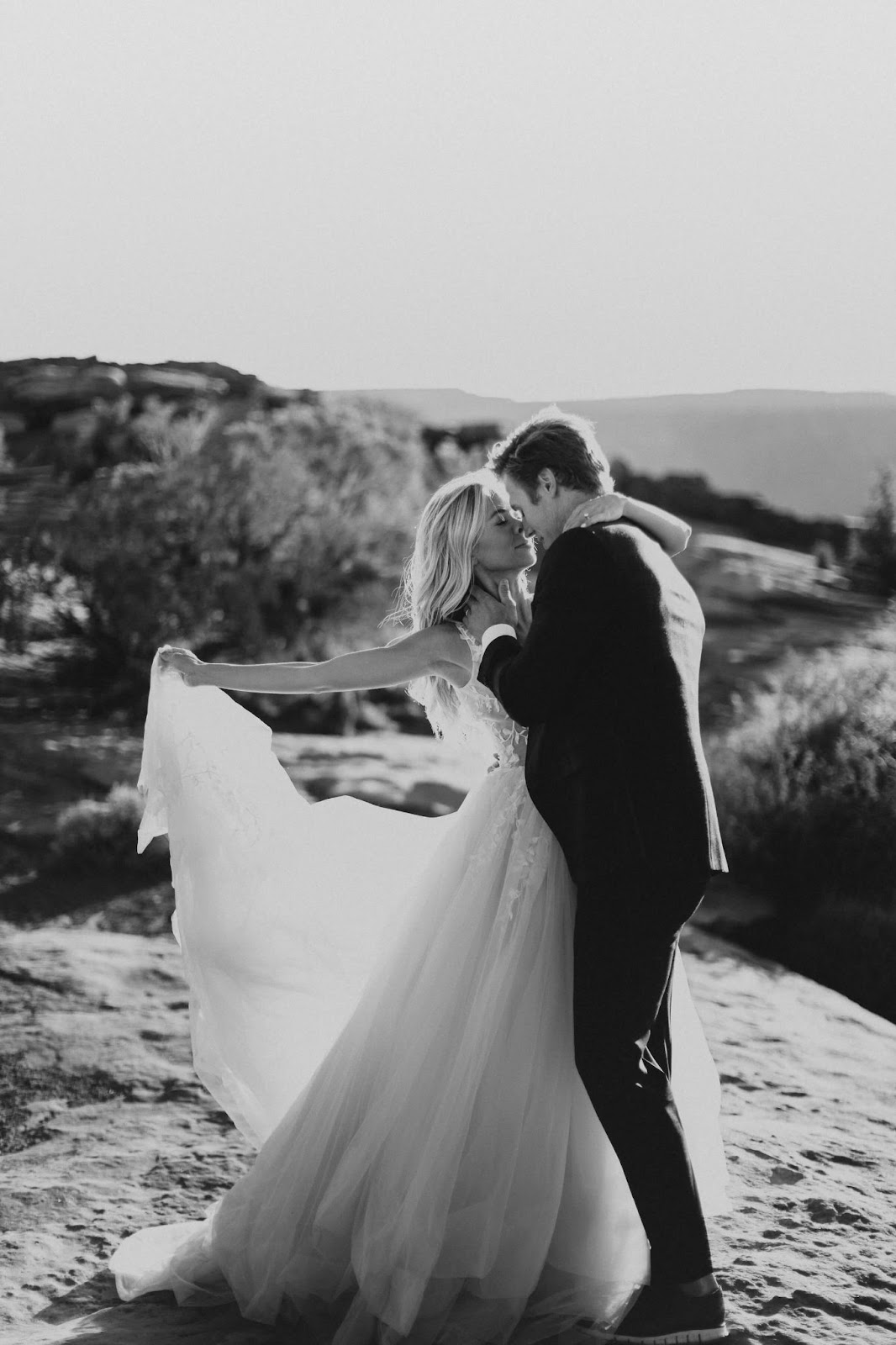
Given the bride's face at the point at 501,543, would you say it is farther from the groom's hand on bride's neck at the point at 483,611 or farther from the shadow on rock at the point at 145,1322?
the shadow on rock at the point at 145,1322

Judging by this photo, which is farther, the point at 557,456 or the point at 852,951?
the point at 852,951

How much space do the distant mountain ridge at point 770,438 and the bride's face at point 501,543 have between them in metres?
30.0

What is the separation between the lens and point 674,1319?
108 inches

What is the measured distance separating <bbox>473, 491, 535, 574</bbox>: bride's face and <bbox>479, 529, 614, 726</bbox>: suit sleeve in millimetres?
420

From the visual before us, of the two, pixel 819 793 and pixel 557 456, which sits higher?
pixel 557 456

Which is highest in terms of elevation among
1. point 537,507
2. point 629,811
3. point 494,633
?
point 537,507

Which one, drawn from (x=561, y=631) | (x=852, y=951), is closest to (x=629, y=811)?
(x=561, y=631)

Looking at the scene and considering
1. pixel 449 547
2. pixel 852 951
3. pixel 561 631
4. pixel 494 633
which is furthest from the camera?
pixel 852 951

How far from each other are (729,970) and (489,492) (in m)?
3.63

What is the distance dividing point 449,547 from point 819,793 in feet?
14.8

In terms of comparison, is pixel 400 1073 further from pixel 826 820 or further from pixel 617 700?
pixel 826 820

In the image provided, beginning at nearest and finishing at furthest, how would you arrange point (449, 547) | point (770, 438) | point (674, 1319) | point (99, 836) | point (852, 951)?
point (674, 1319) → point (449, 547) → point (852, 951) → point (99, 836) → point (770, 438)

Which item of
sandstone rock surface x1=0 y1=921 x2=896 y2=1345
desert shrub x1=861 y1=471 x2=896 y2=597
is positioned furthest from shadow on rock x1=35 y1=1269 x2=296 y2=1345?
desert shrub x1=861 y1=471 x2=896 y2=597

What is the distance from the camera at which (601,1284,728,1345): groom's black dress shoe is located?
9.00 ft
